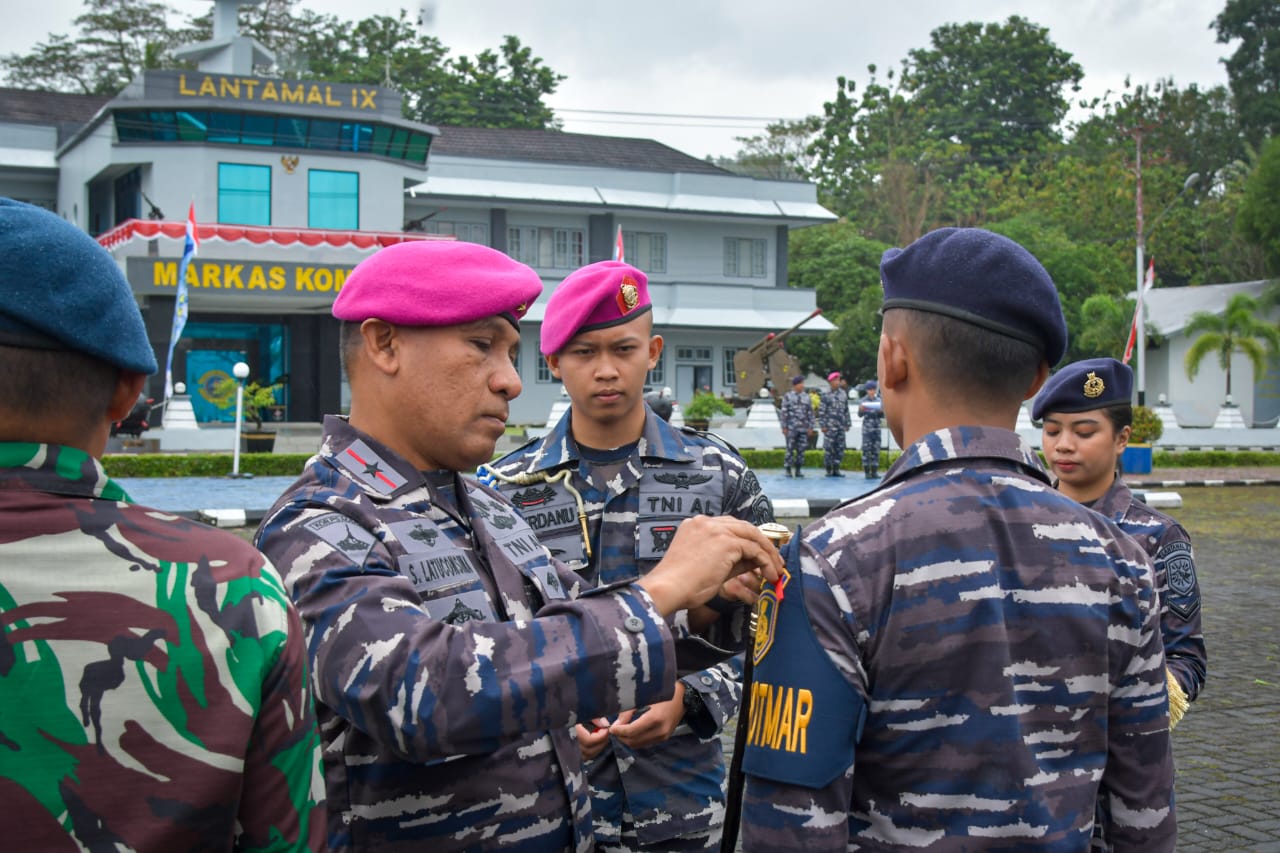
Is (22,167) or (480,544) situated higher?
(22,167)

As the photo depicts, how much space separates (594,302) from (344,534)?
1.72 meters

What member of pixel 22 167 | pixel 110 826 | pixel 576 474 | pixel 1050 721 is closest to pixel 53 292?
pixel 110 826

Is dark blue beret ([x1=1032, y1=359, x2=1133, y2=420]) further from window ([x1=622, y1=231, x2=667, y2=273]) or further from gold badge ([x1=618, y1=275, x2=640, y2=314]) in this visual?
window ([x1=622, y1=231, x2=667, y2=273])

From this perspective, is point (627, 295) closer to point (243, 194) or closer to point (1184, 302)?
point (243, 194)

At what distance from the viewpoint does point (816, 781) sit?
5.95 ft

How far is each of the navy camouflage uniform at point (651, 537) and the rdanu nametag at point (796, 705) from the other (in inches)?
47.4

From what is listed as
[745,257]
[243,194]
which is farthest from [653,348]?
[745,257]

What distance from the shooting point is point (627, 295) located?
3.72m

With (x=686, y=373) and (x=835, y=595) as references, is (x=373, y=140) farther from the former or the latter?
(x=835, y=595)

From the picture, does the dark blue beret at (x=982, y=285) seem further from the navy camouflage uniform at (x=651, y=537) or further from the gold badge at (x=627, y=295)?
the gold badge at (x=627, y=295)

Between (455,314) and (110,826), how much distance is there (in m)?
1.06

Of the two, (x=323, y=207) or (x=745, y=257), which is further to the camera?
(x=745, y=257)

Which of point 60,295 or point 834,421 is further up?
point 60,295

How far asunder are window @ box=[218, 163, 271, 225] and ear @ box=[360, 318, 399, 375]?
33856mm
